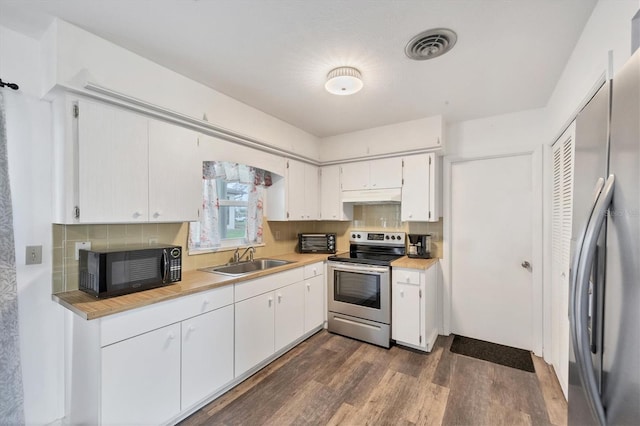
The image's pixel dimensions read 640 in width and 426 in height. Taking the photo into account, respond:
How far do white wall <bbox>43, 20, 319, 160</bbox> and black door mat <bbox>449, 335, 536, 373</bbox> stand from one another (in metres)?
3.01

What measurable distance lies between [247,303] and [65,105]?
1811mm

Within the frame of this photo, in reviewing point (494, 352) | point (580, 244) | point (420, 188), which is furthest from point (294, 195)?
point (580, 244)

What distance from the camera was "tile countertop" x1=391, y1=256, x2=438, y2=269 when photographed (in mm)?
2812

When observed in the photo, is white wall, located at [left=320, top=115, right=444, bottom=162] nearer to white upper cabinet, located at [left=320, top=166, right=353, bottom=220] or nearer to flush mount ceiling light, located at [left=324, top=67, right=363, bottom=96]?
white upper cabinet, located at [left=320, top=166, right=353, bottom=220]

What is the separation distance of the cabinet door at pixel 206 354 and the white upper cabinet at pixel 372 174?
2.12 m

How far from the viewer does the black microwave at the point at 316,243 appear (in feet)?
12.4

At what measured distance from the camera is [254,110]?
2805mm

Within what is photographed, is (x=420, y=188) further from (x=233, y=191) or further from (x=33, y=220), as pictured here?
(x=33, y=220)

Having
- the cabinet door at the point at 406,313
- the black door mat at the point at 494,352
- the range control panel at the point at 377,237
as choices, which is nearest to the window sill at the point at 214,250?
the range control panel at the point at 377,237

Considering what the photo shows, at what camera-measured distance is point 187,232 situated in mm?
2555

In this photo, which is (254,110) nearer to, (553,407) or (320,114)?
(320,114)

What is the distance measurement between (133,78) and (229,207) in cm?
148

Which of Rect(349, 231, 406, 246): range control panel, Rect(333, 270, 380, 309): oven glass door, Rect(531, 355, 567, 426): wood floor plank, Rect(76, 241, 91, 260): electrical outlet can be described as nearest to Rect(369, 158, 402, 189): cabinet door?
Rect(349, 231, 406, 246): range control panel

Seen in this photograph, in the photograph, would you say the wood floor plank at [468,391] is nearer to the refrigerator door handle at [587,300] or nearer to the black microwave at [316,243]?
the refrigerator door handle at [587,300]
